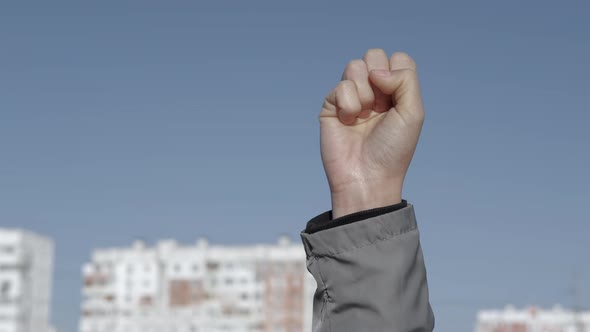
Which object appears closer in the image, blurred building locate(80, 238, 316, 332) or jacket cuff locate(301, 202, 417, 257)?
jacket cuff locate(301, 202, 417, 257)

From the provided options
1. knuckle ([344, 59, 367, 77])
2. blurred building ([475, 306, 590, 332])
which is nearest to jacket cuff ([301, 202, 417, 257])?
knuckle ([344, 59, 367, 77])

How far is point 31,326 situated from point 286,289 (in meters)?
17.7

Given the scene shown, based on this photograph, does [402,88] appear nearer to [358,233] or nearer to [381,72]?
[381,72]

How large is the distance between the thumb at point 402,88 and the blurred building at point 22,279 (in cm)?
5665

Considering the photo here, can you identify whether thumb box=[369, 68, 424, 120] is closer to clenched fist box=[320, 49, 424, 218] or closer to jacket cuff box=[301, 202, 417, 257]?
clenched fist box=[320, 49, 424, 218]

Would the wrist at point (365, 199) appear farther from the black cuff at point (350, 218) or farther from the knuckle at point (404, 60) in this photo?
the knuckle at point (404, 60)

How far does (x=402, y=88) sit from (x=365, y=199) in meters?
0.18

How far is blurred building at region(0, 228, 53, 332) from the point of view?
184 feet

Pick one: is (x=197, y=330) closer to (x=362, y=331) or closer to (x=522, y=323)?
(x=522, y=323)

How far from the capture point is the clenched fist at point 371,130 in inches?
57.2

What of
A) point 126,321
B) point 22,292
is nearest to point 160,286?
point 126,321

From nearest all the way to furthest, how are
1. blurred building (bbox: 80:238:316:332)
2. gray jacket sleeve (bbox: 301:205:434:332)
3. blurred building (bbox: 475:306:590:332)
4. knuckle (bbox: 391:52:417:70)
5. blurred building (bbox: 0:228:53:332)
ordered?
1. gray jacket sleeve (bbox: 301:205:434:332)
2. knuckle (bbox: 391:52:417:70)
3. blurred building (bbox: 80:238:316:332)
4. blurred building (bbox: 0:228:53:332)
5. blurred building (bbox: 475:306:590:332)

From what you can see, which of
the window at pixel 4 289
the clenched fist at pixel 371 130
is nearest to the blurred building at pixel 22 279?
the window at pixel 4 289

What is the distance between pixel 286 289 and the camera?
5159 centimetres
